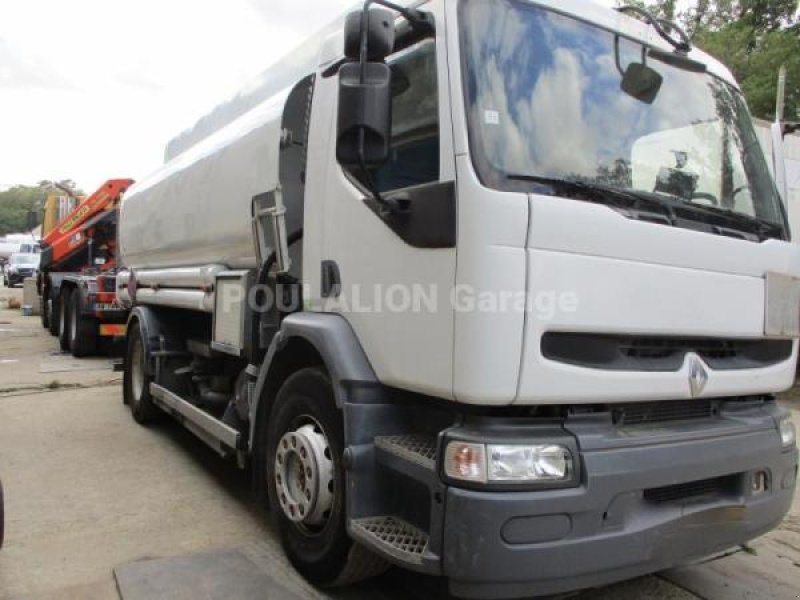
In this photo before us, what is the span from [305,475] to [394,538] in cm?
69

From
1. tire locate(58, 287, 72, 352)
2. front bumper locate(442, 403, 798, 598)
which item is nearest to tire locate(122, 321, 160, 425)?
front bumper locate(442, 403, 798, 598)

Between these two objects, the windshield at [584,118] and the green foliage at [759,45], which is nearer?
the windshield at [584,118]

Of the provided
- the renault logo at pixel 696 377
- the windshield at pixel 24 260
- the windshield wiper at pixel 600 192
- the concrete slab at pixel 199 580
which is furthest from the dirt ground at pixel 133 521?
the windshield at pixel 24 260

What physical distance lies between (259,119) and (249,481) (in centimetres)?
258

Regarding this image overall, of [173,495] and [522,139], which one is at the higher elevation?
[522,139]

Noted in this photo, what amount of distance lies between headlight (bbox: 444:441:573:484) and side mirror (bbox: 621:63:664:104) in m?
1.55

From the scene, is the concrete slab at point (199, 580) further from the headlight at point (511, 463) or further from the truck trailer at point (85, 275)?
the truck trailer at point (85, 275)

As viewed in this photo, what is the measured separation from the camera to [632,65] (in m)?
3.05

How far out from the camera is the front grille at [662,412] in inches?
109

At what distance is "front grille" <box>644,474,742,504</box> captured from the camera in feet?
8.83

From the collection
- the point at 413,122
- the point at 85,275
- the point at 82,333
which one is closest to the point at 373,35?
the point at 413,122

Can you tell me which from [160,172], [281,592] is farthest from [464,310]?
[160,172]

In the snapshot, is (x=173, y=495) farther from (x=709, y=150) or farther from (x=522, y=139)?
(x=709, y=150)

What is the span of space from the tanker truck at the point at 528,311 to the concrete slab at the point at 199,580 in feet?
0.71
